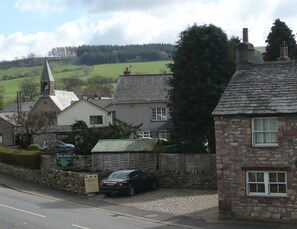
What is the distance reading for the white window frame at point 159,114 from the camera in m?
60.0

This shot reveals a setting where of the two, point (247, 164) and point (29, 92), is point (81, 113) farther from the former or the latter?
point (29, 92)

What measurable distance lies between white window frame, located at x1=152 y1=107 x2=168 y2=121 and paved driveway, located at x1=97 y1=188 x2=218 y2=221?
1036 inches

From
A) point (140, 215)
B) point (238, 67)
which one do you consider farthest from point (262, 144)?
point (140, 215)

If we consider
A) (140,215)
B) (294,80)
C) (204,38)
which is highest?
(204,38)

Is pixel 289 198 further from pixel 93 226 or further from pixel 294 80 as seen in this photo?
pixel 93 226

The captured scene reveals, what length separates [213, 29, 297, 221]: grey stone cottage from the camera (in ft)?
76.4

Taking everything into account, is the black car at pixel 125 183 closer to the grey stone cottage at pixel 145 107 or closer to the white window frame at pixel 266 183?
the white window frame at pixel 266 183

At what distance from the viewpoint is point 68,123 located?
7675cm

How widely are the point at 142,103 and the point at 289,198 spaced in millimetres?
37735

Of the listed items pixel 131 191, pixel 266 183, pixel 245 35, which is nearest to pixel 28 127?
pixel 131 191

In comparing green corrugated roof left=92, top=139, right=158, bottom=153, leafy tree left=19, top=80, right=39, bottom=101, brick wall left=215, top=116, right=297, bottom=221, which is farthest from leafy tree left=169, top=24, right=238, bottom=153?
leafy tree left=19, top=80, right=39, bottom=101

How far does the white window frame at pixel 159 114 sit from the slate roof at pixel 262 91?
33.2 meters

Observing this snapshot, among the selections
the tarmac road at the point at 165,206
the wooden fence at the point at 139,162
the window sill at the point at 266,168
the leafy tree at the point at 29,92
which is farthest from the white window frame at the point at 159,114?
the leafy tree at the point at 29,92

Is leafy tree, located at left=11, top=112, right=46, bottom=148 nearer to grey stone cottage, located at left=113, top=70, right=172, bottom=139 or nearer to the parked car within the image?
the parked car
